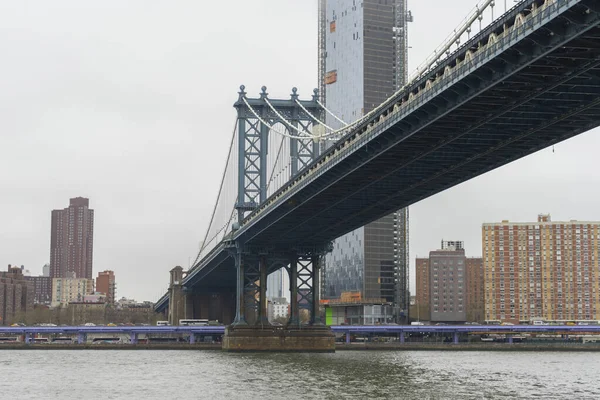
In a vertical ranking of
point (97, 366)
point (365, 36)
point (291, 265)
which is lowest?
point (97, 366)

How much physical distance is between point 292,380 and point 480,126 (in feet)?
54.3

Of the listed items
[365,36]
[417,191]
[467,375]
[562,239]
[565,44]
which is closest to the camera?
[565,44]

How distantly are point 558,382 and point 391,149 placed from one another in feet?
50.5

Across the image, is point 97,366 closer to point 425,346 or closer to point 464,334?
point 425,346

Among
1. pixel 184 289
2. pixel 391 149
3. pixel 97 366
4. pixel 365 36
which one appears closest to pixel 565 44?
pixel 391 149

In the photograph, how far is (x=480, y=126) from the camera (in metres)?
49.4

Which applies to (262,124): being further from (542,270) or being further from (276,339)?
(542,270)

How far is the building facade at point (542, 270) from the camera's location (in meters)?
176

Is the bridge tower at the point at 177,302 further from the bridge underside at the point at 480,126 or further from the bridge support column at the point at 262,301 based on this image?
the bridge underside at the point at 480,126

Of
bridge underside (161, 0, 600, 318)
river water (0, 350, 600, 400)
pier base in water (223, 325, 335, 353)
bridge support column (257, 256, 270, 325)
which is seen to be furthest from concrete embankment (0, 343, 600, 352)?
river water (0, 350, 600, 400)

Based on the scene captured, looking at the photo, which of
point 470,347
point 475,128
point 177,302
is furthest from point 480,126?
point 177,302

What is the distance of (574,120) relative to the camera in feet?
159

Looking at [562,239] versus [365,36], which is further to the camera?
[365,36]

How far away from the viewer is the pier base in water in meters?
96.4
